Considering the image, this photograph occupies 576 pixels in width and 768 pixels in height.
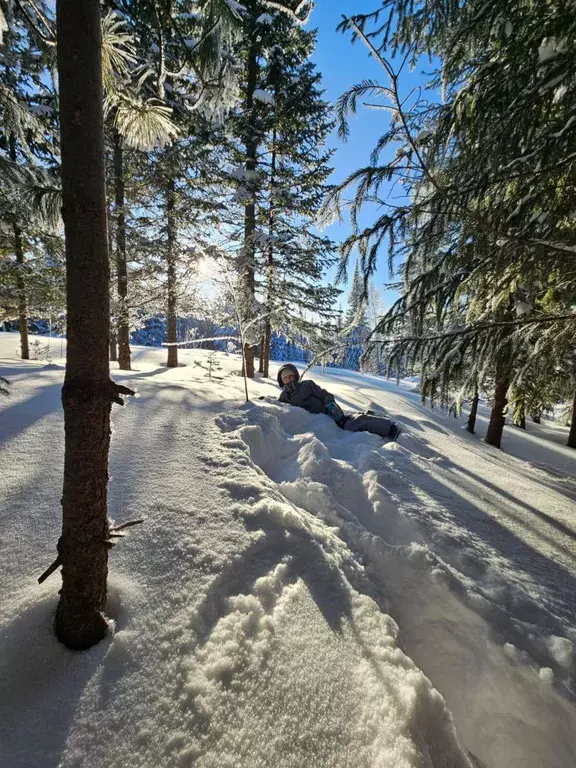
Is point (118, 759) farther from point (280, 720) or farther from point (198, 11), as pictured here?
point (198, 11)

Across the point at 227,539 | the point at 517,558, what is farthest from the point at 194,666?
the point at 517,558

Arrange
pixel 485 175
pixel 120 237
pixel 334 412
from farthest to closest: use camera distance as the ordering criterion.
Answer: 1. pixel 120 237
2. pixel 334 412
3. pixel 485 175

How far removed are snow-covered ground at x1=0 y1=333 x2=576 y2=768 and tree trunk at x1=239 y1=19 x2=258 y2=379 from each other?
7.84 meters

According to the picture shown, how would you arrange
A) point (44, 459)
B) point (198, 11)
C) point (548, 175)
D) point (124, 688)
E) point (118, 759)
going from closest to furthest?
point (118, 759)
point (124, 688)
point (198, 11)
point (548, 175)
point (44, 459)

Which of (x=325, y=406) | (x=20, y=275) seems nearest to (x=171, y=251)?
(x=20, y=275)

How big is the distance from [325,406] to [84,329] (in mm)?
5452

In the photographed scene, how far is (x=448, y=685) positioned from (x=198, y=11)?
437 cm

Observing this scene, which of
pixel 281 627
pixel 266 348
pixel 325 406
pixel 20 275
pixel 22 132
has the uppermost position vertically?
pixel 22 132

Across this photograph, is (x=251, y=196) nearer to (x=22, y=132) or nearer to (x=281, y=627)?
(x=22, y=132)

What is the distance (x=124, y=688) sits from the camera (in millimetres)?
1239

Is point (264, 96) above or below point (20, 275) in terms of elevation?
above

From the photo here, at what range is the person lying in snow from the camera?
574 cm

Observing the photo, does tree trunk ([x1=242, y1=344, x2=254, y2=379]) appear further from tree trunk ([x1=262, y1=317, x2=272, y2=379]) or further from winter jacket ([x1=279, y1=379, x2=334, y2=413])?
winter jacket ([x1=279, y1=379, x2=334, y2=413])

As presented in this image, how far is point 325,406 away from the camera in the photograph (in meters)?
6.42
